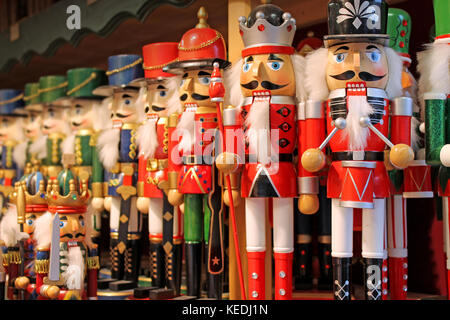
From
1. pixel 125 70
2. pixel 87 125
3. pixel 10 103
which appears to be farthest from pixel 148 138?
pixel 10 103

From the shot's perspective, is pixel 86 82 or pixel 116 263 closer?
pixel 116 263

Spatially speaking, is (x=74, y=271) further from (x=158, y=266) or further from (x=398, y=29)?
(x=398, y=29)

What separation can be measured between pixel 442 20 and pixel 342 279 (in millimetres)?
1095

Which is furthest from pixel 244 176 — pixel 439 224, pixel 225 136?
pixel 439 224

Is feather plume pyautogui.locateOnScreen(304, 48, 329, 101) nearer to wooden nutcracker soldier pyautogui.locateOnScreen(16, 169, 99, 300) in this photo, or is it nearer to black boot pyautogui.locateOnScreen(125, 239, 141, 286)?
wooden nutcracker soldier pyautogui.locateOnScreen(16, 169, 99, 300)

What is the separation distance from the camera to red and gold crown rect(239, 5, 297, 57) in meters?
2.53

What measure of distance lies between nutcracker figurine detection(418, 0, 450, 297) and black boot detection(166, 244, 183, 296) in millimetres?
1277

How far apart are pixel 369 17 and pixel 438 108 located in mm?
439

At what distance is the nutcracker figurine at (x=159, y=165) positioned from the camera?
301 cm

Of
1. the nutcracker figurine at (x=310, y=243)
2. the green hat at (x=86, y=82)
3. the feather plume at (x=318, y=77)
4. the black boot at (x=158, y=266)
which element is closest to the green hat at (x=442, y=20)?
the feather plume at (x=318, y=77)

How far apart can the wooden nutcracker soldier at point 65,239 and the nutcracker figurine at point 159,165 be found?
446 millimetres

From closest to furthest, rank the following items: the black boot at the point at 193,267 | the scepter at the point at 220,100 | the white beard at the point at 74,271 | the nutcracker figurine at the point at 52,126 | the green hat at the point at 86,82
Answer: the scepter at the point at 220,100
the white beard at the point at 74,271
the black boot at the point at 193,267
the green hat at the point at 86,82
the nutcracker figurine at the point at 52,126

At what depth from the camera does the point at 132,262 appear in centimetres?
329

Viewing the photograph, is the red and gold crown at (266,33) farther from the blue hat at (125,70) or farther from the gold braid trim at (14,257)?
the gold braid trim at (14,257)
